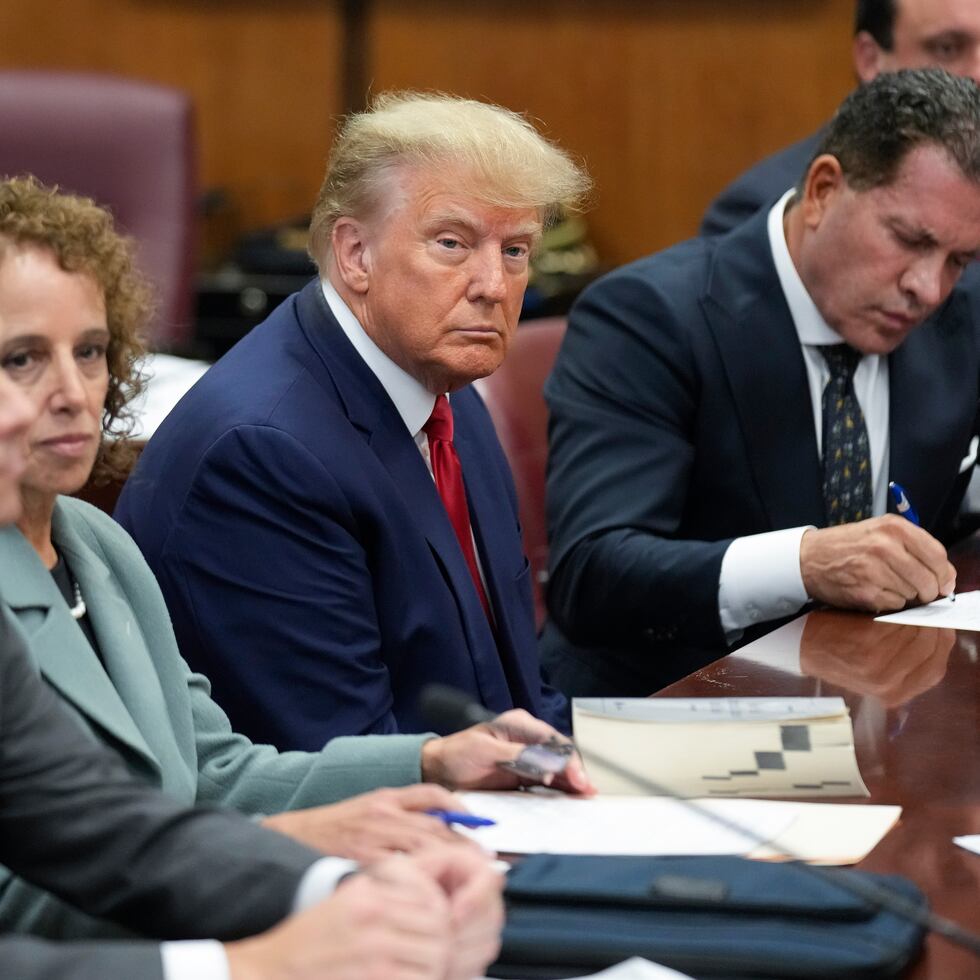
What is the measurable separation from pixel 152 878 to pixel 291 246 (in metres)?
3.95

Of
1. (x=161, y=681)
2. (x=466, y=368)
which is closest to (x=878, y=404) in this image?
(x=466, y=368)

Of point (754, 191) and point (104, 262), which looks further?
point (754, 191)

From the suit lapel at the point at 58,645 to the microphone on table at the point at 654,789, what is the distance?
256mm

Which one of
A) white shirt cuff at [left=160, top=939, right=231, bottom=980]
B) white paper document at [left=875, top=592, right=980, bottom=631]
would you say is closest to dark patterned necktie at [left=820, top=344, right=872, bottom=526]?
white paper document at [left=875, top=592, right=980, bottom=631]

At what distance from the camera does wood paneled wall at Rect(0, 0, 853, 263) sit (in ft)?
17.2

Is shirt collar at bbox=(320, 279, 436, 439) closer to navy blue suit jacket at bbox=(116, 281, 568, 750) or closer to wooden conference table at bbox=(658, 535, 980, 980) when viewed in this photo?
navy blue suit jacket at bbox=(116, 281, 568, 750)

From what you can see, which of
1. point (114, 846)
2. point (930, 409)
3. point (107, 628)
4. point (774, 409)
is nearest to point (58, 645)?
point (107, 628)

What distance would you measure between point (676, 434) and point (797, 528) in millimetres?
241

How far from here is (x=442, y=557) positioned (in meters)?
2.04

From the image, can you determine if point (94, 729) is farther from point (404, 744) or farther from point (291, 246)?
point (291, 246)

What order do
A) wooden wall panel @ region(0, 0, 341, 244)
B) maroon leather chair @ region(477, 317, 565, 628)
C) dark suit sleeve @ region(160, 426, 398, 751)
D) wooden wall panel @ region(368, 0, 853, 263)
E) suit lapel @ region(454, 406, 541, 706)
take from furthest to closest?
wooden wall panel @ region(0, 0, 341, 244) < wooden wall panel @ region(368, 0, 853, 263) < maroon leather chair @ region(477, 317, 565, 628) < suit lapel @ region(454, 406, 541, 706) < dark suit sleeve @ region(160, 426, 398, 751)

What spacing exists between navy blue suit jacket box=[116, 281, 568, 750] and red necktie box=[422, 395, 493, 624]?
6cm

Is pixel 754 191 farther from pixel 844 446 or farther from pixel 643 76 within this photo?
pixel 643 76

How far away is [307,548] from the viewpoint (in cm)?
193
